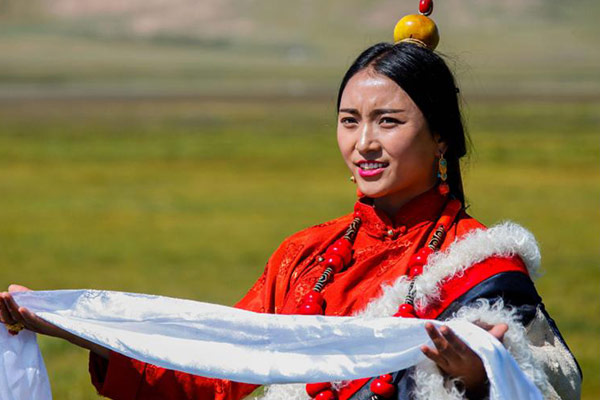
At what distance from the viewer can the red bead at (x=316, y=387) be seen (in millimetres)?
3355

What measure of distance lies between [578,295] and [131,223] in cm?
895

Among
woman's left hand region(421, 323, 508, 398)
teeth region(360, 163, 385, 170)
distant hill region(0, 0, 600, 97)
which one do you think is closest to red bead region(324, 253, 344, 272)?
teeth region(360, 163, 385, 170)

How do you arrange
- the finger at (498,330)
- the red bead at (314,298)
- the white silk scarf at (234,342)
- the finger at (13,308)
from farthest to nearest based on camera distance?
the finger at (13,308)
the red bead at (314,298)
the white silk scarf at (234,342)
the finger at (498,330)

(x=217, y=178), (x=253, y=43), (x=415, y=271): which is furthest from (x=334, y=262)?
(x=253, y=43)

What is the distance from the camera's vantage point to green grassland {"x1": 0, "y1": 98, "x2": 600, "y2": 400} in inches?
530

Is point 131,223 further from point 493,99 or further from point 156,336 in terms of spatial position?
point 493,99

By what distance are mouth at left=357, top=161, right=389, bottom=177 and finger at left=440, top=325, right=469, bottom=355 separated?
0.62 metres

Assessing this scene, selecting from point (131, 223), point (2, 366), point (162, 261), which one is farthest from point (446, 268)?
point (131, 223)

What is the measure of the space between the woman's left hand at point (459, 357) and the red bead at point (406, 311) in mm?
224

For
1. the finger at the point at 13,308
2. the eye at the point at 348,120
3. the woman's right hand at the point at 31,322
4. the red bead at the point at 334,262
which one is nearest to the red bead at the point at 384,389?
the red bead at the point at 334,262

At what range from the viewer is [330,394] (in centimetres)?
333

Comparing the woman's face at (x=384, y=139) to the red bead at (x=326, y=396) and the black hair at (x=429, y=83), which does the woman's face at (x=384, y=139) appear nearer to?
the black hair at (x=429, y=83)

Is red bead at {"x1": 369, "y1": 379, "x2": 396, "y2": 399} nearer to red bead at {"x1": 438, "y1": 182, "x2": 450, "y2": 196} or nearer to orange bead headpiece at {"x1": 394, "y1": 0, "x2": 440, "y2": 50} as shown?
red bead at {"x1": 438, "y1": 182, "x2": 450, "y2": 196}

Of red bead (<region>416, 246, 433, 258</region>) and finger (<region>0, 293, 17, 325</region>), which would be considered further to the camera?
finger (<region>0, 293, 17, 325</region>)
